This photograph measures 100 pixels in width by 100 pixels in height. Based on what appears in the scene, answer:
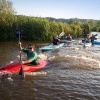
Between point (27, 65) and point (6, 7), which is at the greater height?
point (6, 7)

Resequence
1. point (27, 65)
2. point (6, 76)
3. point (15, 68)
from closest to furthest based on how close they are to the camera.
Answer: point (6, 76) < point (15, 68) < point (27, 65)

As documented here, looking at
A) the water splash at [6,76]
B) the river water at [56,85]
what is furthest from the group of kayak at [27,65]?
the river water at [56,85]

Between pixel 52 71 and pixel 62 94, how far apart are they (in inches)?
143

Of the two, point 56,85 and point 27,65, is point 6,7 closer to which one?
point 27,65

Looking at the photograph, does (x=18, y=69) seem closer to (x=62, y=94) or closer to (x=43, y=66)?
(x=43, y=66)

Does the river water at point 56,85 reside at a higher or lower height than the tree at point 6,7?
lower

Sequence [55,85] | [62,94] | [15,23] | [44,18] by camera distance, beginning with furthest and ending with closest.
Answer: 1. [44,18]
2. [15,23]
3. [55,85]
4. [62,94]

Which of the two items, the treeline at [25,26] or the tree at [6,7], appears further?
the tree at [6,7]

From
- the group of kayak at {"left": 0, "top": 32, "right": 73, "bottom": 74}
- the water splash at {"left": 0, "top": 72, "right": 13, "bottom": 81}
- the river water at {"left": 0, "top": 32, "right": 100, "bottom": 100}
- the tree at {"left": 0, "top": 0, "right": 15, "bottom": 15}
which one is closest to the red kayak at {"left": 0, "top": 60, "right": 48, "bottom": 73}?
the group of kayak at {"left": 0, "top": 32, "right": 73, "bottom": 74}

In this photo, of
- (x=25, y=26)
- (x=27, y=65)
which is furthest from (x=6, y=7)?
(x=27, y=65)

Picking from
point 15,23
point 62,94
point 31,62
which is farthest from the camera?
point 15,23

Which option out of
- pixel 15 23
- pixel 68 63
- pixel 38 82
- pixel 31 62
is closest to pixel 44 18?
pixel 15 23

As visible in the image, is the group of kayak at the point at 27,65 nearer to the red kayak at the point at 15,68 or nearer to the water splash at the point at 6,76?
the red kayak at the point at 15,68

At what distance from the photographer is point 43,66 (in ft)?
42.0
